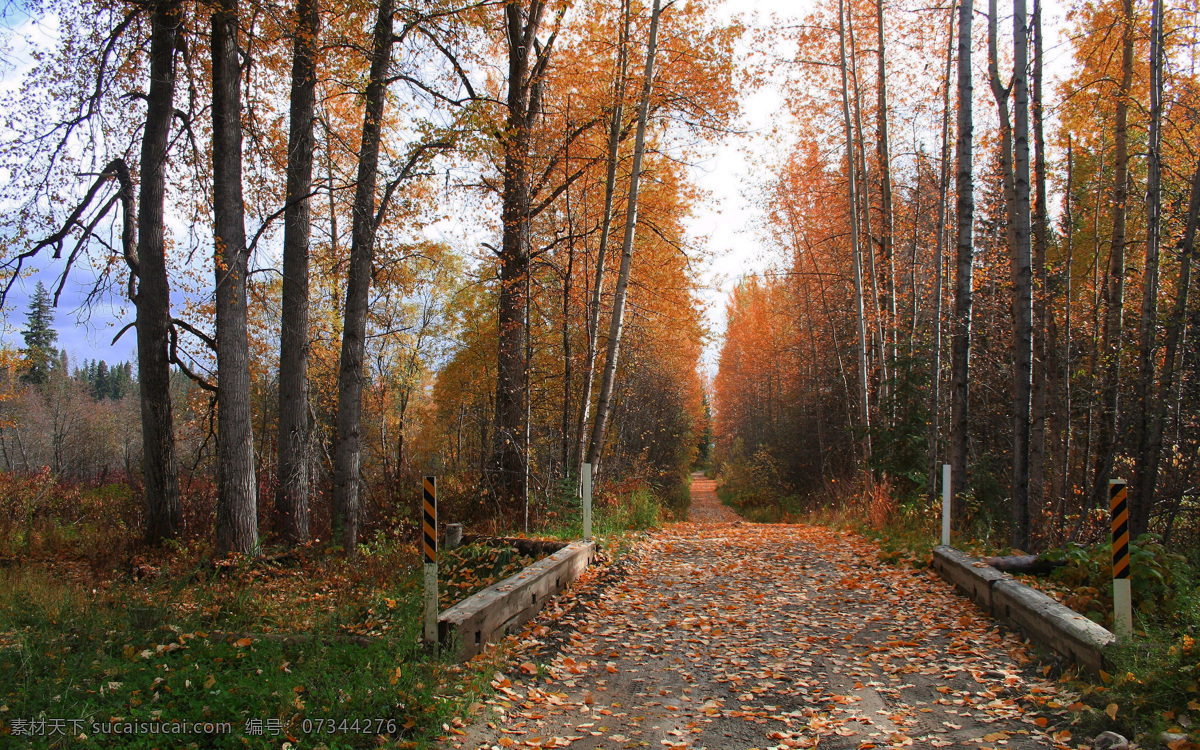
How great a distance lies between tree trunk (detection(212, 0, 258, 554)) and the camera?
26.5 feet

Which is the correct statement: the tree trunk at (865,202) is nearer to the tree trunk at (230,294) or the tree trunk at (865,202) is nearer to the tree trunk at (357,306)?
the tree trunk at (357,306)

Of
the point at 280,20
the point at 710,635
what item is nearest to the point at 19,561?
the point at 280,20

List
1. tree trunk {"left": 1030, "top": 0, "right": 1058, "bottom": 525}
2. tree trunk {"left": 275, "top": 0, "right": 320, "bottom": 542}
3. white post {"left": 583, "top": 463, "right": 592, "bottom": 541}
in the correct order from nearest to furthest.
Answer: white post {"left": 583, "top": 463, "right": 592, "bottom": 541}, tree trunk {"left": 275, "top": 0, "right": 320, "bottom": 542}, tree trunk {"left": 1030, "top": 0, "right": 1058, "bottom": 525}

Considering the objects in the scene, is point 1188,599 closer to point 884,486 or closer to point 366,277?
point 884,486

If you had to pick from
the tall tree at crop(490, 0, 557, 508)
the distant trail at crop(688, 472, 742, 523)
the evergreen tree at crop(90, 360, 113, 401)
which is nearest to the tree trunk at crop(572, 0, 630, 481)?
the tall tree at crop(490, 0, 557, 508)

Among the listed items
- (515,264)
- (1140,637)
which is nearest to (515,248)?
(515,264)

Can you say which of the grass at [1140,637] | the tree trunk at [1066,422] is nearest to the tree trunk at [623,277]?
the grass at [1140,637]

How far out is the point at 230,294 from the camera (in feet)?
26.7

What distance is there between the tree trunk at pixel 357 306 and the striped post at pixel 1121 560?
26.8ft

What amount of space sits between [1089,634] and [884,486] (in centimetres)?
786

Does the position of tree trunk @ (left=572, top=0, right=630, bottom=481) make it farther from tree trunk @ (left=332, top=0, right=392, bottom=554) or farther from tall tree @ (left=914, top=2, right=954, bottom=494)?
tall tree @ (left=914, top=2, right=954, bottom=494)

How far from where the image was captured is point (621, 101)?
11.2 meters

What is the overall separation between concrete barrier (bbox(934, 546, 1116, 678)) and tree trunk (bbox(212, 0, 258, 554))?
27.0ft

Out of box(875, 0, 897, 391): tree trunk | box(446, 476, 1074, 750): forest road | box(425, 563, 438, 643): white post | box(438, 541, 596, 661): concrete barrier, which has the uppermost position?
box(875, 0, 897, 391): tree trunk
